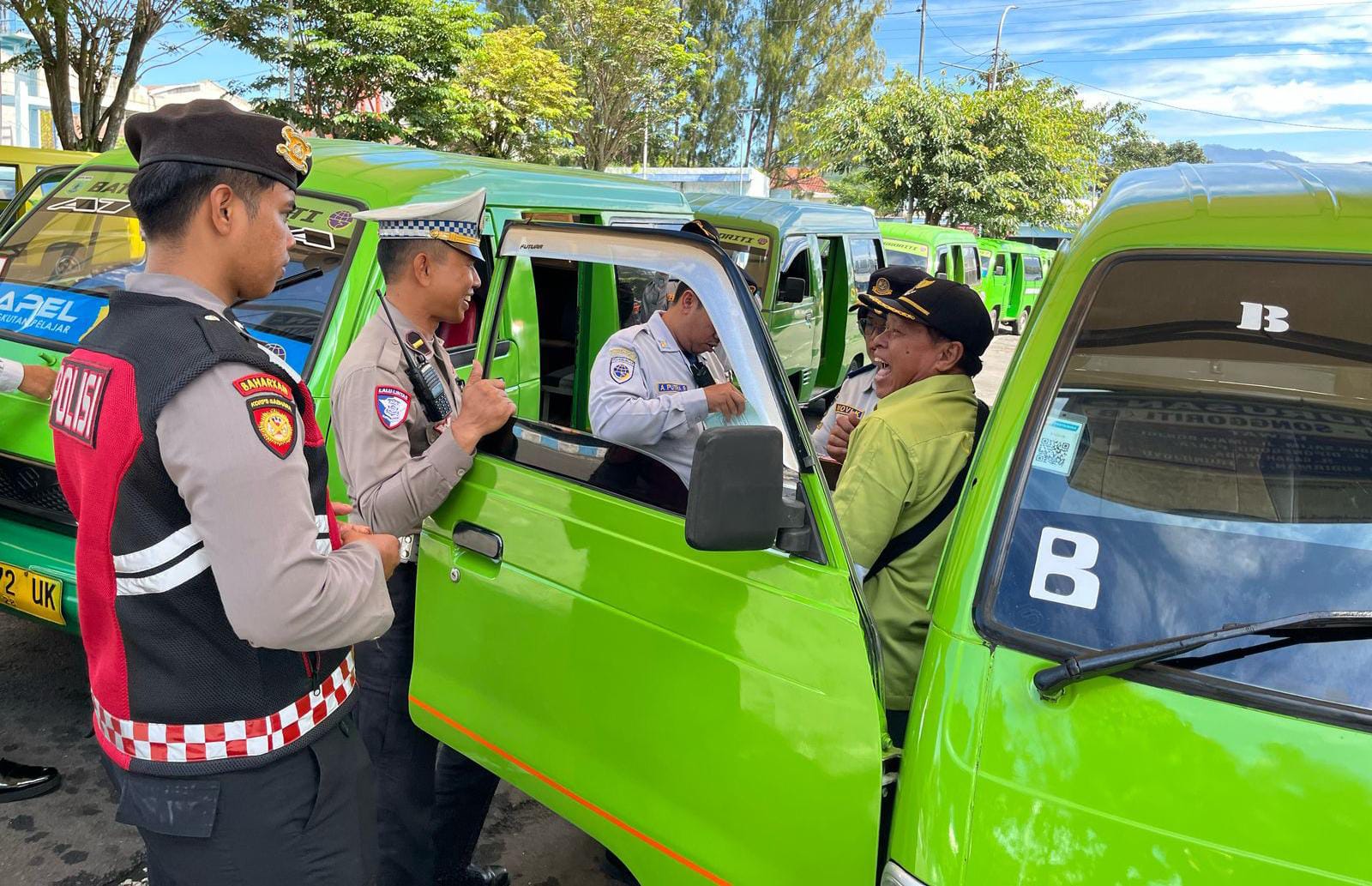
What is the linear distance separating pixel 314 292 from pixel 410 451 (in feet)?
4.88

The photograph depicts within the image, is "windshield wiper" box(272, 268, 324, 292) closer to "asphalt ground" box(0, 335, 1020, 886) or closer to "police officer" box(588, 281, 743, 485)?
"police officer" box(588, 281, 743, 485)

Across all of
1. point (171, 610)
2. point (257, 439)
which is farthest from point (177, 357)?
point (171, 610)

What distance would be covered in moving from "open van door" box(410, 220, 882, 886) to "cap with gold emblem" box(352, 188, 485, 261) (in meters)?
0.19

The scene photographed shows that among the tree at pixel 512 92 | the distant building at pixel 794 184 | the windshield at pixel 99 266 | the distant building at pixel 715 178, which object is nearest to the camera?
the windshield at pixel 99 266

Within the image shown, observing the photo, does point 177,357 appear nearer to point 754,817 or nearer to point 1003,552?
point 754,817

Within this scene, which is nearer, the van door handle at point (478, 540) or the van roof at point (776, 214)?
the van door handle at point (478, 540)

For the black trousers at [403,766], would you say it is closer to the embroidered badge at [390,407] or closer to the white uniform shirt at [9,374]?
the embroidered badge at [390,407]

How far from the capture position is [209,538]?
1387mm

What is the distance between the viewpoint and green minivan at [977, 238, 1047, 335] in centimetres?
1895

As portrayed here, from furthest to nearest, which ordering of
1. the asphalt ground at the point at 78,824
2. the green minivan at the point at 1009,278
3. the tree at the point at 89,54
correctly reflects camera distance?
the green minivan at the point at 1009,278
the tree at the point at 89,54
the asphalt ground at the point at 78,824

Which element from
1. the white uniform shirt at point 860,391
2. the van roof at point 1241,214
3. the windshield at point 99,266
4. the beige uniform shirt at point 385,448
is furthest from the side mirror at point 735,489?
the white uniform shirt at point 860,391

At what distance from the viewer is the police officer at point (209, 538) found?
4.54ft

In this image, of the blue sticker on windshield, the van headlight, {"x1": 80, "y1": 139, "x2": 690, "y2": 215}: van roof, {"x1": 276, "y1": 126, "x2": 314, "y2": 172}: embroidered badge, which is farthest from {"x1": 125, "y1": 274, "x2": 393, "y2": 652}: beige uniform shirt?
the blue sticker on windshield

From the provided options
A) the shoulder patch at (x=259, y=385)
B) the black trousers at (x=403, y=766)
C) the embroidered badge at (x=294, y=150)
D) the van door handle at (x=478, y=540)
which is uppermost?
the embroidered badge at (x=294, y=150)
